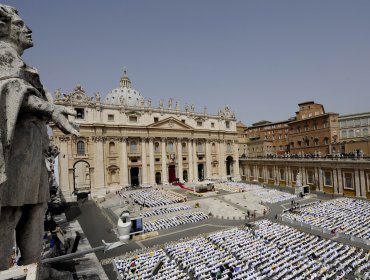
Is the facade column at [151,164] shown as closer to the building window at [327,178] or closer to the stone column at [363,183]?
the building window at [327,178]

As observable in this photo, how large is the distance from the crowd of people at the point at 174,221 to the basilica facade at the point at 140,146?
70.9 ft

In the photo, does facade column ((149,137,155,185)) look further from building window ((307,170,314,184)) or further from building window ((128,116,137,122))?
building window ((307,170,314,184))

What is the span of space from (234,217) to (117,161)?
28.2m

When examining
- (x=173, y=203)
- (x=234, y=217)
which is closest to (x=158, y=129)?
(x=173, y=203)

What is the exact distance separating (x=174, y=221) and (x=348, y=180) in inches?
1207

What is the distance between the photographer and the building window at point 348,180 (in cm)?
3894

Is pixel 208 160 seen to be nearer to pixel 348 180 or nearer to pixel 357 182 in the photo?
pixel 348 180

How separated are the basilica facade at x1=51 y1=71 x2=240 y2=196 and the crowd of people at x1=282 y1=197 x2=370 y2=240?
30730 mm

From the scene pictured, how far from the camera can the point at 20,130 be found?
3.33 m

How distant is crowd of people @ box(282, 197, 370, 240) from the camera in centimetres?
2292

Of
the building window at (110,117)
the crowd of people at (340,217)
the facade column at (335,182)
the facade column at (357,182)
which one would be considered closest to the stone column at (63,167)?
the building window at (110,117)

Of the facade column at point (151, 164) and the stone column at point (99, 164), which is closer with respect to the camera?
the stone column at point (99, 164)

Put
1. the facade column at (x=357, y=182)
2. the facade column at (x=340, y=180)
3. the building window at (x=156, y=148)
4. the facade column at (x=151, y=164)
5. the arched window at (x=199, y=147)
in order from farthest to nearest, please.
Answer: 1. the arched window at (x=199, y=147)
2. the building window at (x=156, y=148)
3. the facade column at (x=151, y=164)
4. the facade column at (x=340, y=180)
5. the facade column at (x=357, y=182)

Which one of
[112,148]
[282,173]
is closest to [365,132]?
[282,173]
